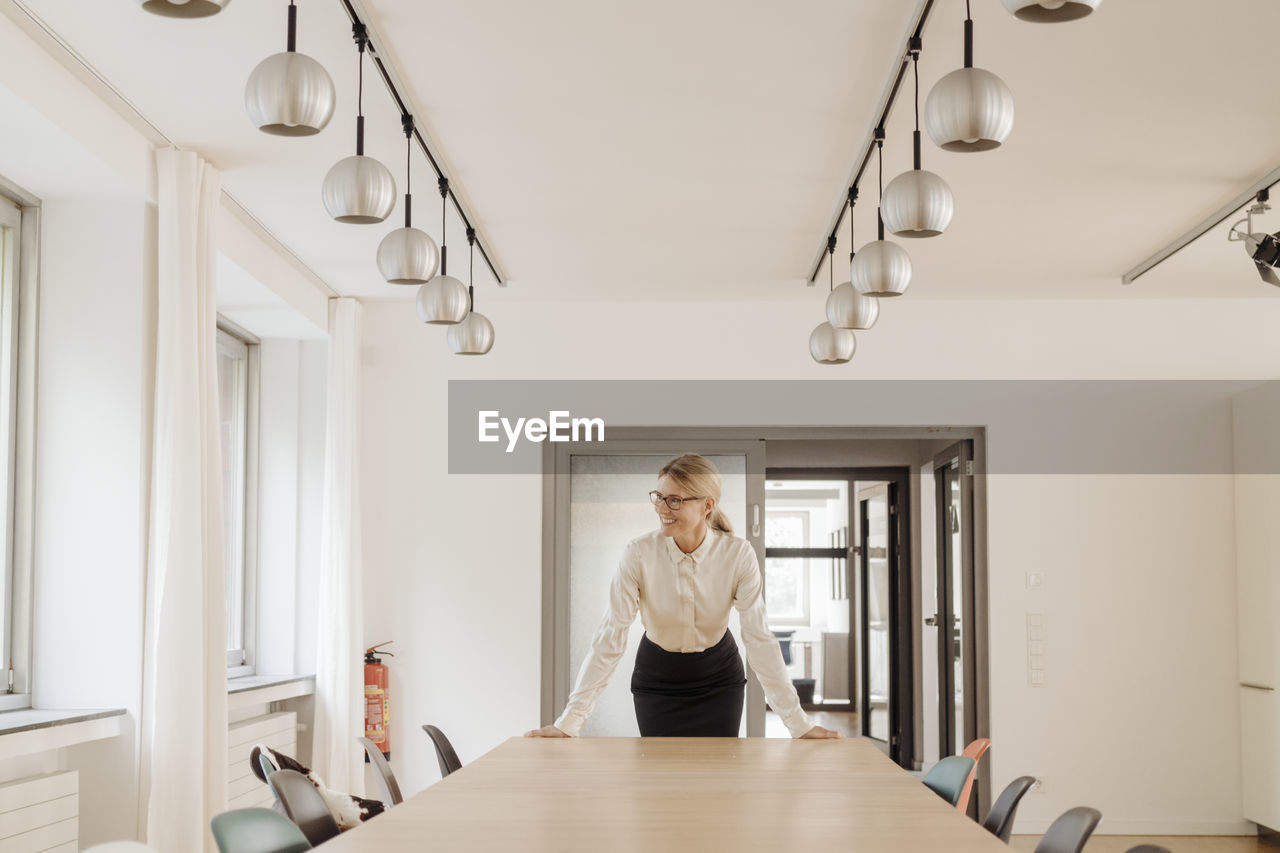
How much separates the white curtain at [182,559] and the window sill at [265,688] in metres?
0.90

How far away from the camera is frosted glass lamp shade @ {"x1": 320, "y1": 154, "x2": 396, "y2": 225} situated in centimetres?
293

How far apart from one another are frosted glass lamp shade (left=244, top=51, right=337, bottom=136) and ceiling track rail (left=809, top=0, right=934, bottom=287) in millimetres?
1547

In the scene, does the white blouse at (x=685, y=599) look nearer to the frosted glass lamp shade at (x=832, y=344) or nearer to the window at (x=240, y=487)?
the frosted glass lamp shade at (x=832, y=344)

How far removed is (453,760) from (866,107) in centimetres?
234

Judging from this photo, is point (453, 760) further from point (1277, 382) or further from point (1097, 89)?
point (1277, 382)

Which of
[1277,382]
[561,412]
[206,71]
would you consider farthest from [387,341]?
[1277,382]

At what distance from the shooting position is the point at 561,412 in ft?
22.0

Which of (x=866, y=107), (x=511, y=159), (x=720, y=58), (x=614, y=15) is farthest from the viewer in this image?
(x=511, y=159)

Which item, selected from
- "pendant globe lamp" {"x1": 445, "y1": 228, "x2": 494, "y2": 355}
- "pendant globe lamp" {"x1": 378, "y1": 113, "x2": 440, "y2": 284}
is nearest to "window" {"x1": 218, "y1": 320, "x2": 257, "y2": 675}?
"pendant globe lamp" {"x1": 445, "y1": 228, "x2": 494, "y2": 355}

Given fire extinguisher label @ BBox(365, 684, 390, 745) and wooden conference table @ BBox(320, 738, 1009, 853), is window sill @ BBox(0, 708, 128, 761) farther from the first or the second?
fire extinguisher label @ BBox(365, 684, 390, 745)

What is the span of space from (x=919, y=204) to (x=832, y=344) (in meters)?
1.99

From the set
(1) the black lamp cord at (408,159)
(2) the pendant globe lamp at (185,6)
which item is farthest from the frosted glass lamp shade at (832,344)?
(2) the pendant globe lamp at (185,6)

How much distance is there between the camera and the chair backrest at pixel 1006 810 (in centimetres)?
251
